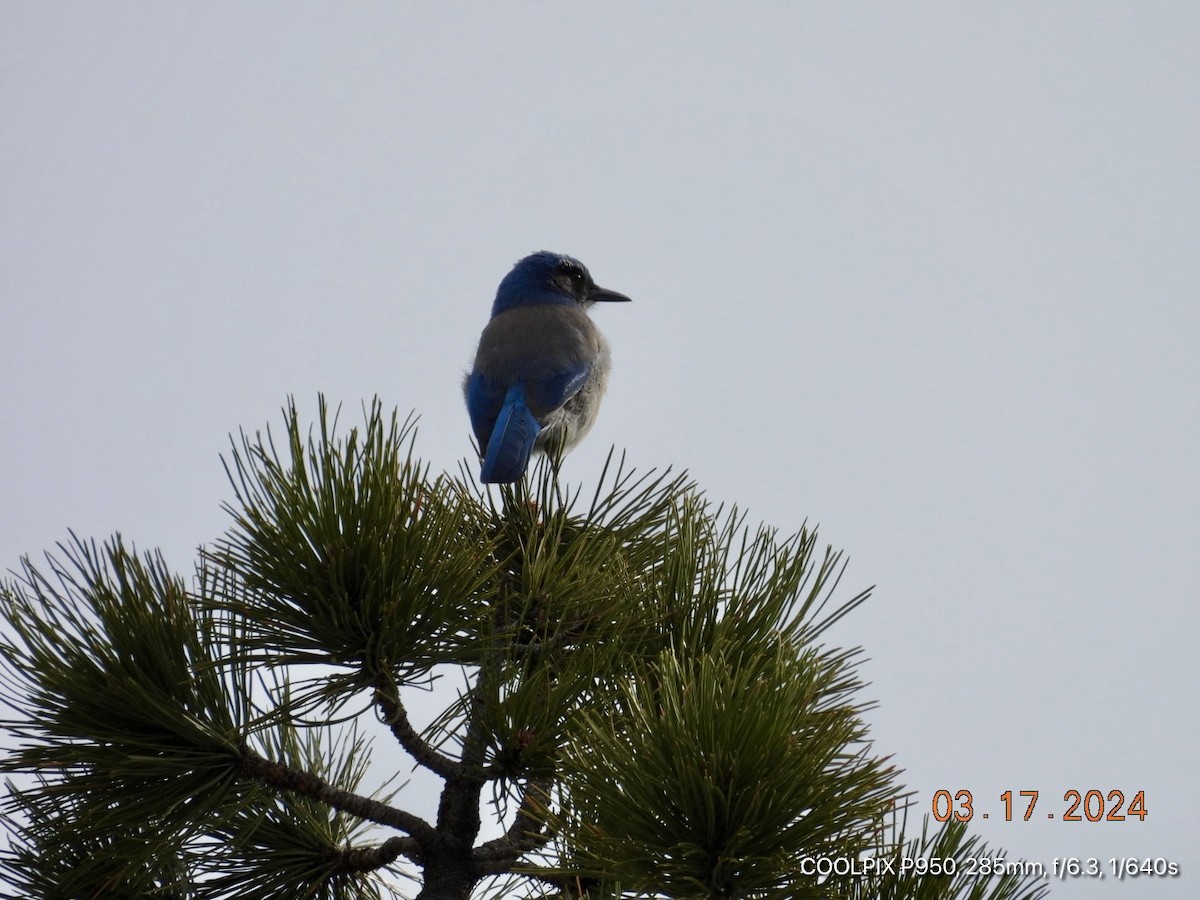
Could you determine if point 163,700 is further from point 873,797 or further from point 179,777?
A: point 873,797

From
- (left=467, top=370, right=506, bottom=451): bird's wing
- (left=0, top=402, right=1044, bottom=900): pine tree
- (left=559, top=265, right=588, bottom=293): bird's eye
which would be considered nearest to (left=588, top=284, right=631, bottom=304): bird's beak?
(left=559, top=265, right=588, bottom=293): bird's eye

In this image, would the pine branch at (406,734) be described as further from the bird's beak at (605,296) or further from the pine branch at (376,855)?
the bird's beak at (605,296)

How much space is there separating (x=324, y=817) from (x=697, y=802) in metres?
1.04

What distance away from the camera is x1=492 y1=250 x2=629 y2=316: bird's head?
6.07 meters

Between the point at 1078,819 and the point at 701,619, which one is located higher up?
the point at 701,619

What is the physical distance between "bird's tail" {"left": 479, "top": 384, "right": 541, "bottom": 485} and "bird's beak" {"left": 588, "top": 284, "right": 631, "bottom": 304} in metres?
2.02

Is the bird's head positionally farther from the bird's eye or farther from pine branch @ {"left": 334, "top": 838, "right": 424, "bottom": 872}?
pine branch @ {"left": 334, "top": 838, "right": 424, "bottom": 872}

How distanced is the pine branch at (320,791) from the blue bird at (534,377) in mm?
1395

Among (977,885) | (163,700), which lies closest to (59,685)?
(163,700)

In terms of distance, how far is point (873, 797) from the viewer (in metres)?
1.85

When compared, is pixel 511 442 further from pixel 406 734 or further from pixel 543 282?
pixel 543 282

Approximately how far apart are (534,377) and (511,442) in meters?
0.95

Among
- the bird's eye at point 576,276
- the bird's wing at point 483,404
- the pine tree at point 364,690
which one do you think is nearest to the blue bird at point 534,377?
the bird's wing at point 483,404

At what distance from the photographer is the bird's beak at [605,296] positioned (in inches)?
252
